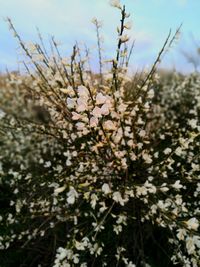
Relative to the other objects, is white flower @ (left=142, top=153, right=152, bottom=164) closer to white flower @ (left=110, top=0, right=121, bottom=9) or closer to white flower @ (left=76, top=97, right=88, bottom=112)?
white flower @ (left=76, top=97, right=88, bottom=112)

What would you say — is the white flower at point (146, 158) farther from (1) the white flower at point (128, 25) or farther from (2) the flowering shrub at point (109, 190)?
(1) the white flower at point (128, 25)

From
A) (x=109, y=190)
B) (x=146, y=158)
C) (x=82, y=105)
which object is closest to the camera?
(x=82, y=105)

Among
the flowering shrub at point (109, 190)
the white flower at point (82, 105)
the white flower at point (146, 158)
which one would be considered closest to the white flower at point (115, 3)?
the flowering shrub at point (109, 190)

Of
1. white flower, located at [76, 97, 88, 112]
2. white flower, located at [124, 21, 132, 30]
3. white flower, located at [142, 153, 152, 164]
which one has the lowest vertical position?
white flower, located at [76, 97, 88, 112]

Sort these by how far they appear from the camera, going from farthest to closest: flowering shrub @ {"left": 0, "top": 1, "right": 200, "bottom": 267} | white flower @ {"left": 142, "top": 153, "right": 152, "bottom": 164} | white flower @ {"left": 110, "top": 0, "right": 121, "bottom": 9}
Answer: white flower @ {"left": 142, "top": 153, "right": 152, "bottom": 164}
flowering shrub @ {"left": 0, "top": 1, "right": 200, "bottom": 267}
white flower @ {"left": 110, "top": 0, "right": 121, "bottom": 9}

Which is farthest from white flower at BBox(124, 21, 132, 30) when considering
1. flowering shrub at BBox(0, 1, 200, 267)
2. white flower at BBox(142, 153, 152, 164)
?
white flower at BBox(142, 153, 152, 164)

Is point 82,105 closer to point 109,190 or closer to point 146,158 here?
point 109,190

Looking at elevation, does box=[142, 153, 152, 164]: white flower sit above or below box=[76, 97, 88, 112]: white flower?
above

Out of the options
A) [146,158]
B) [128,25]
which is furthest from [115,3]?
[146,158]

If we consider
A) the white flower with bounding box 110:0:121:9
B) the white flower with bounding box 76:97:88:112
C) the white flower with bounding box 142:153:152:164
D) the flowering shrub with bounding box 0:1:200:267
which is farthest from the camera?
the white flower with bounding box 142:153:152:164

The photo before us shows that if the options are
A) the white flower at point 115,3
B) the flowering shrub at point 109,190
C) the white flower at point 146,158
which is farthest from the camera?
the white flower at point 146,158

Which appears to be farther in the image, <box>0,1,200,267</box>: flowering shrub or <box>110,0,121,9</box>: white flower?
<box>0,1,200,267</box>: flowering shrub
